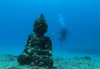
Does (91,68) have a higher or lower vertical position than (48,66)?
higher

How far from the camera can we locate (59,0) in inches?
4665

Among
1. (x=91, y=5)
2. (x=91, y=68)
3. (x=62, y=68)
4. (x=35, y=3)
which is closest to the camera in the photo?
(x=62, y=68)

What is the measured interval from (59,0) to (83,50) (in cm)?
8932

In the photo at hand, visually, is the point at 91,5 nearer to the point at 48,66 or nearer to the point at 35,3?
the point at 35,3

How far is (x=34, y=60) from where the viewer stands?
24.4 ft

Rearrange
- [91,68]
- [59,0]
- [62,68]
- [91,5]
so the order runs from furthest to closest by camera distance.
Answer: [59,0], [91,5], [91,68], [62,68]

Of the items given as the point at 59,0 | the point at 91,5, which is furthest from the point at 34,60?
the point at 59,0

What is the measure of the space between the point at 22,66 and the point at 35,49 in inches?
32.0

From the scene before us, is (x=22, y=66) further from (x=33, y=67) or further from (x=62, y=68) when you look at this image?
(x=62, y=68)

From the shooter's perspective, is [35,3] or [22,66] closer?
[22,66]

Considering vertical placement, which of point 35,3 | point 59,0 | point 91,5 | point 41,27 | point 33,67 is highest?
point 35,3

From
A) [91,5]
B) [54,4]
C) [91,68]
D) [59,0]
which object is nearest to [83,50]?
[91,68]

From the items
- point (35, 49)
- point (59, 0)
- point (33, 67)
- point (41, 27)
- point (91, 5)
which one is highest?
point (59, 0)

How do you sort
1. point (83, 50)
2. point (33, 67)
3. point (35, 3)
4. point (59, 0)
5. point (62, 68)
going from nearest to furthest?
point (33, 67)
point (62, 68)
point (83, 50)
point (59, 0)
point (35, 3)
